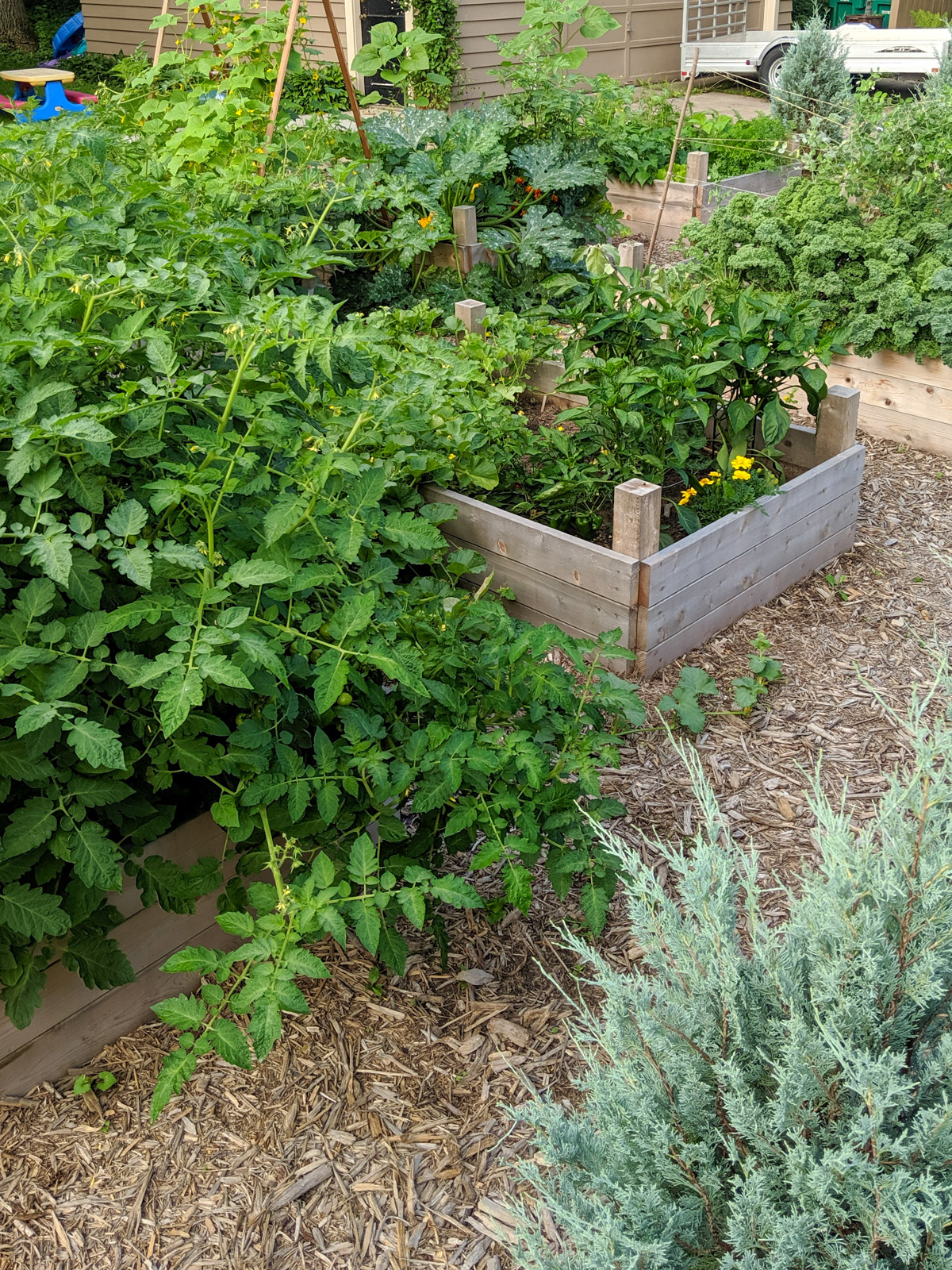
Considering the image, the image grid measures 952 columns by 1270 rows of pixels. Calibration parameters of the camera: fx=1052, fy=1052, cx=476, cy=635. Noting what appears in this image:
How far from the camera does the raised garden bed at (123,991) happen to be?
6.79ft

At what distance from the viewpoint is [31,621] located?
71.2 inches

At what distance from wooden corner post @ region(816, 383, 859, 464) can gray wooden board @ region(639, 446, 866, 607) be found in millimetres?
49

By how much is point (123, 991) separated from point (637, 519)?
1852mm

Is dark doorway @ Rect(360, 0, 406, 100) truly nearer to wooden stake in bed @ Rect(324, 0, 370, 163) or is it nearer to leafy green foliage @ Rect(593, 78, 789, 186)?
leafy green foliage @ Rect(593, 78, 789, 186)

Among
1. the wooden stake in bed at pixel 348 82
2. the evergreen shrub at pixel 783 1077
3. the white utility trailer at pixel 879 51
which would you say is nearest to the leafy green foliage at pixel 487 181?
the wooden stake in bed at pixel 348 82

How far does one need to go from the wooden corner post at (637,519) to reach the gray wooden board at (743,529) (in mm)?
44

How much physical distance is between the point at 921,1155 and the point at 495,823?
93cm

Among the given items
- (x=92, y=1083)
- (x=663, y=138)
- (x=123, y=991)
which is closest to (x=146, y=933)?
(x=123, y=991)

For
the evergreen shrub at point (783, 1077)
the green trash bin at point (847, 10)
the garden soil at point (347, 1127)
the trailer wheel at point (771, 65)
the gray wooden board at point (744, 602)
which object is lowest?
the garden soil at point (347, 1127)

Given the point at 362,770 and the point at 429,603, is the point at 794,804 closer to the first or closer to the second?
the point at 429,603

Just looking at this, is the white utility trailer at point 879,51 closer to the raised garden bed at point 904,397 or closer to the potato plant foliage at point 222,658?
the raised garden bed at point 904,397

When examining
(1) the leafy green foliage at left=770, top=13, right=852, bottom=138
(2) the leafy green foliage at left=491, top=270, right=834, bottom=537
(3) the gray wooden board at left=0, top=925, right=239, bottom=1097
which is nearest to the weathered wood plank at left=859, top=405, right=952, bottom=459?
(2) the leafy green foliage at left=491, top=270, right=834, bottom=537

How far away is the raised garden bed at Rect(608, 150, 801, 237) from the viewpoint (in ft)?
22.9

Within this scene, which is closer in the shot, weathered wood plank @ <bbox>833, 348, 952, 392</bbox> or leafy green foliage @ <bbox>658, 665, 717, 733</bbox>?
leafy green foliage @ <bbox>658, 665, 717, 733</bbox>
